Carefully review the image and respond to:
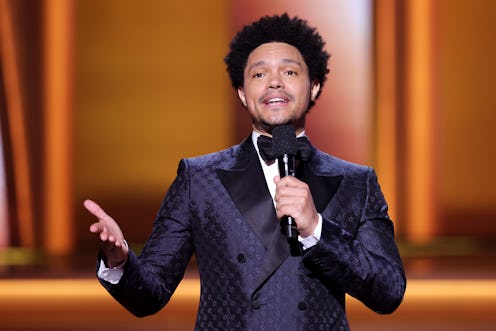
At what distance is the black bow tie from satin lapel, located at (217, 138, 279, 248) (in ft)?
0.10

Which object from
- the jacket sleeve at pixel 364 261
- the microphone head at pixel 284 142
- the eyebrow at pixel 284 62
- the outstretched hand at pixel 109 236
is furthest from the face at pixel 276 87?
the outstretched hand at pixel 109 236

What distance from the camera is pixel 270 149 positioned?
1506mm

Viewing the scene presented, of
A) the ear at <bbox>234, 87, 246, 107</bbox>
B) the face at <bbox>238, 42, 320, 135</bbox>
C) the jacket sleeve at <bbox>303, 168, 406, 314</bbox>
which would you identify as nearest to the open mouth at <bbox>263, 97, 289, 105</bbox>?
the face at <bbox>238, 42, 320, 135</bbox>

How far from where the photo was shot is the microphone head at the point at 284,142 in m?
1.36

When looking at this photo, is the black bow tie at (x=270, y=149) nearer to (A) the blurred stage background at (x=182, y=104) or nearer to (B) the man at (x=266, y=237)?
(B) the man at (x=266, y=237)

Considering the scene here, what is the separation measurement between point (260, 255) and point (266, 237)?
0.12 ft

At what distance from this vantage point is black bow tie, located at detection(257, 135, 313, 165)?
1476 mm

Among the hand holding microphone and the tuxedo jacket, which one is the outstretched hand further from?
the hand holding microphone

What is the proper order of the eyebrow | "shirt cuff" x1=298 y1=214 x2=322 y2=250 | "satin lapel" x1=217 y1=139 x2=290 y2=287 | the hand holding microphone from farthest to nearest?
the eyebrow → "satin lapel" x1=217 y1=139 x2=290 y2=287 → "shirt cuff" x1=298 y1=214 x2=322 y2=250 → the hand holding microphone

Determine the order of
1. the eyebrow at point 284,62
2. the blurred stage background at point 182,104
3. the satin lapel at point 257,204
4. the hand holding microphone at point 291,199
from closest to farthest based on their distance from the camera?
the hand holding microphone at point 291,199, the satin lapel at point 257,204, the eyebrow at point 284,62, the blurred stage background at point 182,104

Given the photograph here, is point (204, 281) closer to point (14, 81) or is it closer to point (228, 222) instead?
point (228, 222)

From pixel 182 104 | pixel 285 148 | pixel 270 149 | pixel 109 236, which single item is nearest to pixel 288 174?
pixel 285 148

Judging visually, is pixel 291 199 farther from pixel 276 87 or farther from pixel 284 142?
pixel 276 87

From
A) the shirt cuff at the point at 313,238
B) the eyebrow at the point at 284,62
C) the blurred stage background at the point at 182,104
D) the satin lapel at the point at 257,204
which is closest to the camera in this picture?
the shirt cuff at the point at 313,238
